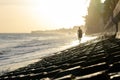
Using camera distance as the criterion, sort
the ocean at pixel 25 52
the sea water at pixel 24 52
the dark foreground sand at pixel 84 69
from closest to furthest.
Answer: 1. the dark foreground sand at pixel 84 69
2. the ocean at pixel 25 52
3. the sea water at pixel 24 52

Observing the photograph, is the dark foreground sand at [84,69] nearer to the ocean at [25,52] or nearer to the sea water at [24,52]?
the ocean at [25,52]

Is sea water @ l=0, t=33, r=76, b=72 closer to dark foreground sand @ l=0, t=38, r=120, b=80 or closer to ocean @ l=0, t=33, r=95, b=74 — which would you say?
ocean @ l=0, t=33, r=95, b=74

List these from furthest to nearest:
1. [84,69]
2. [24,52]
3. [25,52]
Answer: [24,52], [25,52], [84,69]

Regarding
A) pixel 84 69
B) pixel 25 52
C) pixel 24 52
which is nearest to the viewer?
pixel 84 69

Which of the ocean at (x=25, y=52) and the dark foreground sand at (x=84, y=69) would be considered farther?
the ocean at (x=25, y=52)

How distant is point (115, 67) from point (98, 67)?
0.59 metres

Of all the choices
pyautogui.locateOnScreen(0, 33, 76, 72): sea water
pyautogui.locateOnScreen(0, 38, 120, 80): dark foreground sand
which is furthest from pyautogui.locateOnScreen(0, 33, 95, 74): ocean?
pyautogui.locateOnScreen(0, 38, 120, 80): dark foreground sand

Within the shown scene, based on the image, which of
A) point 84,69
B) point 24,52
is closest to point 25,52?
point 24,52

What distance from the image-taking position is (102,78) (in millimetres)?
4113

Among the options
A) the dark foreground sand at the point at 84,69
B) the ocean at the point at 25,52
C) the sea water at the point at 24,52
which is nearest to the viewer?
the dark foreground sand at the point at 84,69

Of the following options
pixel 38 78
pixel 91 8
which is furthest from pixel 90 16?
pixel 38 78

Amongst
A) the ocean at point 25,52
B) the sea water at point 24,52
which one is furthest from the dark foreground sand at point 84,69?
the sea water at point 24,52

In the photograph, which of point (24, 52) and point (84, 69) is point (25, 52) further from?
point (84, 69)

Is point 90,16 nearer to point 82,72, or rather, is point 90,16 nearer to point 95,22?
point 95,22
